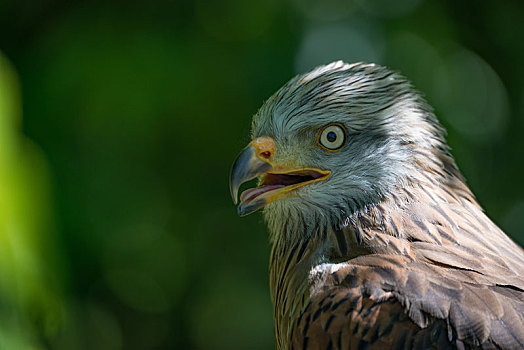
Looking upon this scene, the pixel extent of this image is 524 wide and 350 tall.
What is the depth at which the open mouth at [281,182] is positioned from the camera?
2.78 m

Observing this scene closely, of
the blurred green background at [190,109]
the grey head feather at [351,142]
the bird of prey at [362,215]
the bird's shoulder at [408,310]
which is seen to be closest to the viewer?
the bird's shoulder at [408,310]

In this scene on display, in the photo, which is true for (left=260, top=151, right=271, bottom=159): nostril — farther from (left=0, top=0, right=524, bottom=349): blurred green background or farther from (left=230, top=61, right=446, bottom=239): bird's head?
(left=0, top=0, right=524, bottom=349): blurred green background

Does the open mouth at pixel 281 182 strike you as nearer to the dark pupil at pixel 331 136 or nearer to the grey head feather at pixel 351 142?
the grey head feather at pixel 351 142

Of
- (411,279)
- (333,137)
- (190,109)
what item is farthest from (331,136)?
(190,109)

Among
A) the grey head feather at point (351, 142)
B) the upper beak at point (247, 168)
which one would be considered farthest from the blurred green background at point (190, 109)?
the upper beak at point (247, 168)

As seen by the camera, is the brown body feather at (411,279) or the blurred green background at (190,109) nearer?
the brown body feather at (411,279)

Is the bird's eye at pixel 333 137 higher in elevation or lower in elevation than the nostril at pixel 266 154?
higher

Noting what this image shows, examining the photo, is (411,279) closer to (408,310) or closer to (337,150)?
(408,310)

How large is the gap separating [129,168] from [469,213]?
3782 mm

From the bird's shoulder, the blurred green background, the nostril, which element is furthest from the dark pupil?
the blurred green background

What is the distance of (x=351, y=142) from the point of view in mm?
2783

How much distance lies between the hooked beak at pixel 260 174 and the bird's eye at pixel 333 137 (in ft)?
0.39

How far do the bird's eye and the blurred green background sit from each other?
266 centimetres

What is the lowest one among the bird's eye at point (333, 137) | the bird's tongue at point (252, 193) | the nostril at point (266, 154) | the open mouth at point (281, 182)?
the bird's tongue at point (252, 193)
